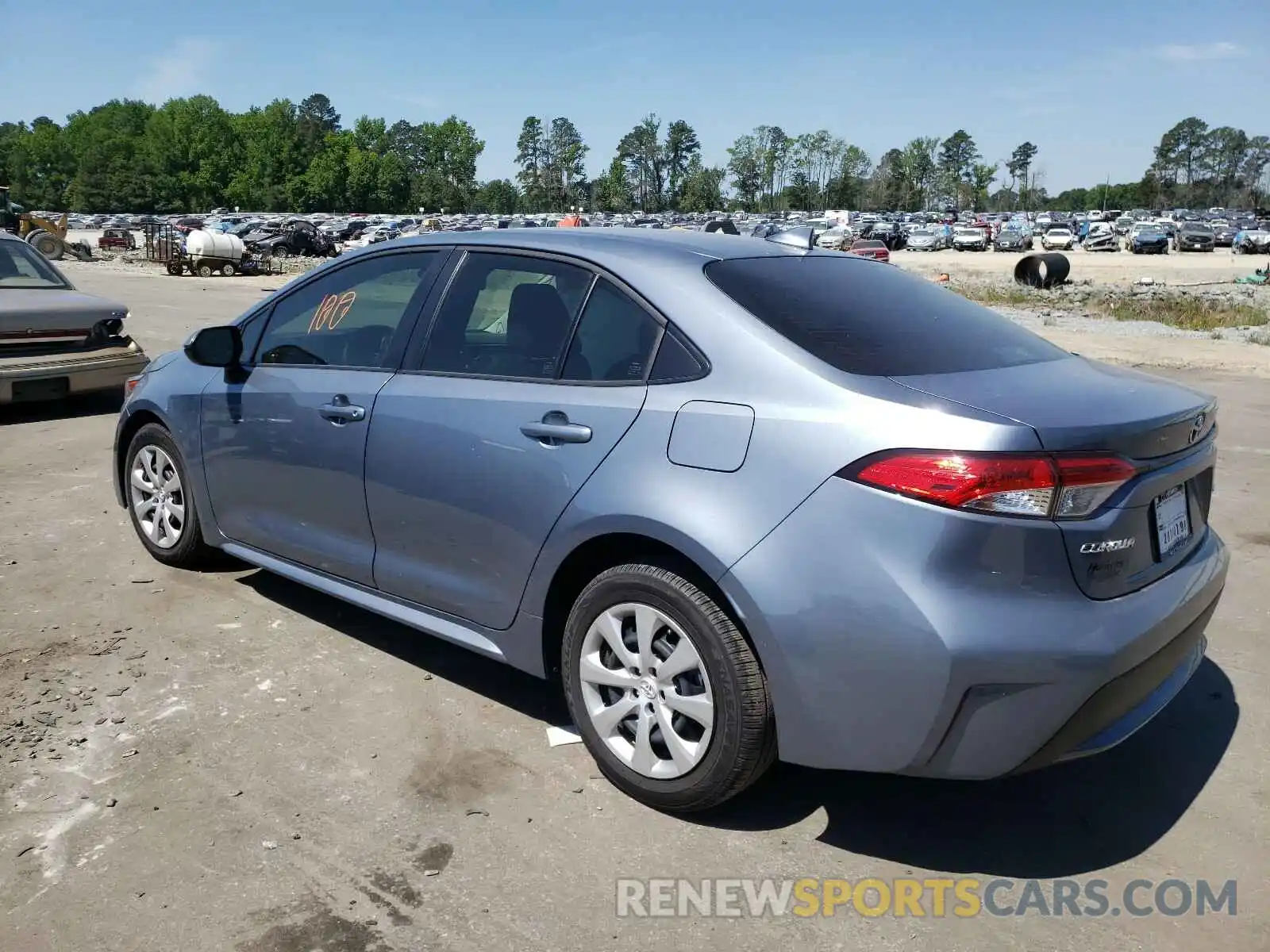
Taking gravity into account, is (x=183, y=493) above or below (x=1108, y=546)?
below

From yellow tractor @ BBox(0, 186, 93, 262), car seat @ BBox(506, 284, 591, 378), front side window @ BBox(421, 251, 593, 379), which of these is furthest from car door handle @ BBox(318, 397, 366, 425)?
yellow tractor @ BBox(0, 186, 93, 262)

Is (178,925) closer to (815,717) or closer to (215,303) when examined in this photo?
(815,717)

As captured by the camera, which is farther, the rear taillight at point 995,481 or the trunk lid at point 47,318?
the trunk lid at point 47,318

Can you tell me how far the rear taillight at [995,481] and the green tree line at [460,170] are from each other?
521ft

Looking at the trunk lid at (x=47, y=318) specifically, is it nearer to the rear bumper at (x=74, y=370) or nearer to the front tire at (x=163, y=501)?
the rear bumper at (x=74, y=370)

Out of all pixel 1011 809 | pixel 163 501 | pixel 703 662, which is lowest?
pixel 1011 809

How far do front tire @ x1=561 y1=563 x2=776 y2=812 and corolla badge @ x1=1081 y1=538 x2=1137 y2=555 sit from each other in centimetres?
91

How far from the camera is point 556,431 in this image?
3330 mm

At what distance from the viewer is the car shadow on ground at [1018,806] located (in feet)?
10.0

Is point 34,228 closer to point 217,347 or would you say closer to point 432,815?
point 217,347

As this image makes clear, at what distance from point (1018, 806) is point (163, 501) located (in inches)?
163

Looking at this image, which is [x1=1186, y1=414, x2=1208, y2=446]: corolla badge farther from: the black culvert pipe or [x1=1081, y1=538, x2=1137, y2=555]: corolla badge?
the black culvert pipe

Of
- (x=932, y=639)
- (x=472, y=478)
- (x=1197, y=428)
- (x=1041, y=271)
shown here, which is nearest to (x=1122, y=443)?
(x=1197, y=428)

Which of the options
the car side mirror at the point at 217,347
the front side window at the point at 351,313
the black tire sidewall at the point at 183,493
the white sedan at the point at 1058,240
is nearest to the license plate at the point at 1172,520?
the front side window at the point at 351,313
